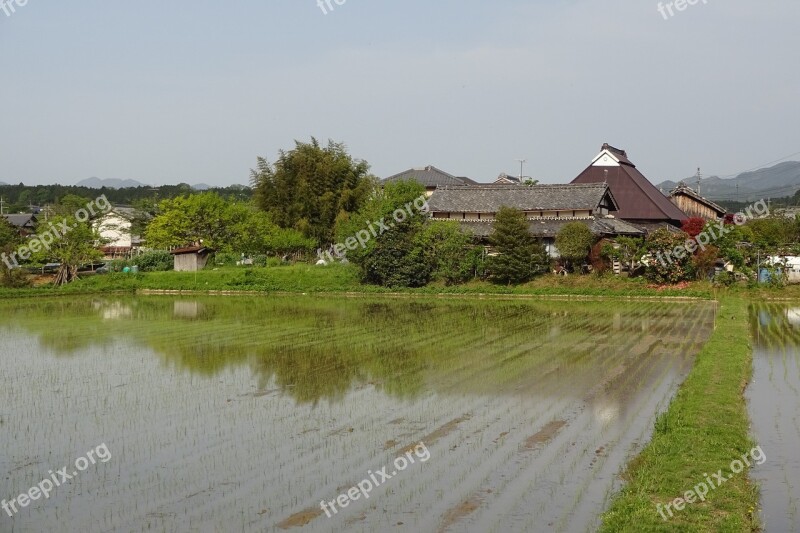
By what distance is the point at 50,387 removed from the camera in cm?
1206

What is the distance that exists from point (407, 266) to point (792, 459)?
21.9 meters

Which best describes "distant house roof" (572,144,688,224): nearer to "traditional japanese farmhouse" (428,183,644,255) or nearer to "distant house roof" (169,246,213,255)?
"traditional japanese farmhouse" (428,183,644,255)

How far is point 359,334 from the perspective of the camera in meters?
17.9

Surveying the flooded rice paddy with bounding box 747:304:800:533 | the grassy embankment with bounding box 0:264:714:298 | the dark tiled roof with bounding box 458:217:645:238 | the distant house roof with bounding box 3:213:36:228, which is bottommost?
the flooded rice paddy with bounding box 747:304:800:533

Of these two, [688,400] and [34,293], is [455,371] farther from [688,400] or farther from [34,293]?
[34,293]

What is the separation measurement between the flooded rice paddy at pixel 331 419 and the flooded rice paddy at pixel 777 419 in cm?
31

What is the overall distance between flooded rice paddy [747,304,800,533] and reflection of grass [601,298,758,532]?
0.16 metres

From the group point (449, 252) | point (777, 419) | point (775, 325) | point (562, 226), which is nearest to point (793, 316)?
point (775, 325)

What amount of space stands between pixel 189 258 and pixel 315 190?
6.82 metres

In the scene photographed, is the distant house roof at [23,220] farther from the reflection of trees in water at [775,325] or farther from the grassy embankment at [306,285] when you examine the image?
the reflection of trees in water at [775,325]

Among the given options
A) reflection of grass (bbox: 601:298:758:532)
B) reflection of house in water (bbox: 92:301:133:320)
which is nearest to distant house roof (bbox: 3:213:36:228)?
reflection of house in water (bbox: 92:301:133:320)

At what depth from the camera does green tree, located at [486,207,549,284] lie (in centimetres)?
2877

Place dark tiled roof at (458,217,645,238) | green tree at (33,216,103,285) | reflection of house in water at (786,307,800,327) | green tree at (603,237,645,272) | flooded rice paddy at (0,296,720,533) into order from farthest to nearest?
green tree at (33,216,103,285), dark tiled roof at (458,217,645,238), green tree at (603,237,645,272), reflection of house in water at (786,307,800,327), flooded rice paddy at (0,296,720,533)

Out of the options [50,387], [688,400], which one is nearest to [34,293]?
[50,387]
